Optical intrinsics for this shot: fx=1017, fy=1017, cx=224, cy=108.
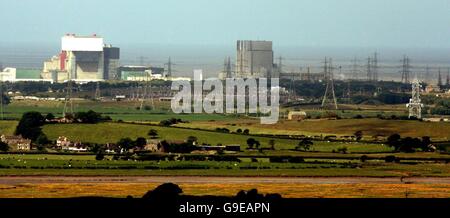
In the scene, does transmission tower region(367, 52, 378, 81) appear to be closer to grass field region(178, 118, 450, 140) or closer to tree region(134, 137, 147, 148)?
grass field region(178, 118, 450, 140)

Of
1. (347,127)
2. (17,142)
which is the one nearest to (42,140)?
(17,142)

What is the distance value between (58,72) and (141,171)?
77.5 m

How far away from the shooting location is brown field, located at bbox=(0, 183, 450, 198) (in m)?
18.5

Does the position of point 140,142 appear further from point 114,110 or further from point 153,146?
point 114,110

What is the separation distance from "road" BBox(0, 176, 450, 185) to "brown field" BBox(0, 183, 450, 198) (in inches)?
43.0

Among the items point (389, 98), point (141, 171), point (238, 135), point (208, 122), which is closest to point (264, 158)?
point (141, 171)

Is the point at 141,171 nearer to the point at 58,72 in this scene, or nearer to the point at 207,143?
the point at 207,143

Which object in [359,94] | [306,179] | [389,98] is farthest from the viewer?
[359,94]

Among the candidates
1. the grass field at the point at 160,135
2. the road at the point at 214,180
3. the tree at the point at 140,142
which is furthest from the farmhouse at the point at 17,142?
the road at the point at 214,180

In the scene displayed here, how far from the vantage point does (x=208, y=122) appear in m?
47.9

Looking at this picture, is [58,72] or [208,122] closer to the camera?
[208,122]

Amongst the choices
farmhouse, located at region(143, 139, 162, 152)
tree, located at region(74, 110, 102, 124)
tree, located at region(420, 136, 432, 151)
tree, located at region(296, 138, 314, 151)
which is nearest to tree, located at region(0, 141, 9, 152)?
farmhouse, located at region(143, 139, 162, 152)

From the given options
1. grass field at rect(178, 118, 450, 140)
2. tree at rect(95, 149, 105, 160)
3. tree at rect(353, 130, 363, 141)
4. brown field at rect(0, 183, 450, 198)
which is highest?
grass field at rect(178, 118, 450, 140)
